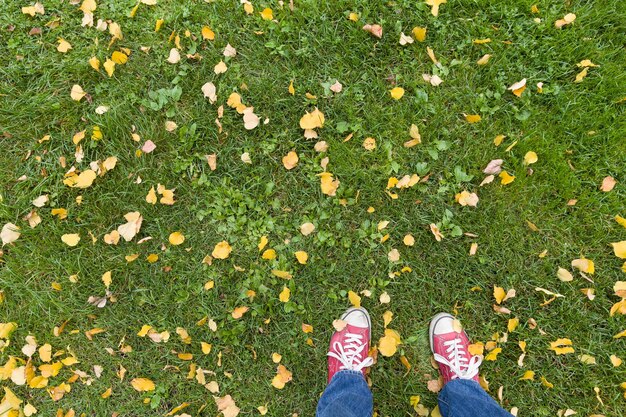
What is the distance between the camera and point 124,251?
2.61 meters

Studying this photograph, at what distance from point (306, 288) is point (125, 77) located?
1790 mm

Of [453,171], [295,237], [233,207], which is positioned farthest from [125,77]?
[453,171]

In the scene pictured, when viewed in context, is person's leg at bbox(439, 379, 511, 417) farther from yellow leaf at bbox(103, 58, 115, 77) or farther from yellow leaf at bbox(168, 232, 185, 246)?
yellow leaf at bbox(103, 58, 115, 77)

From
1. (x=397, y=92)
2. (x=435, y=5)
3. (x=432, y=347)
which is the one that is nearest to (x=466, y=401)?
(x=432, y=347)

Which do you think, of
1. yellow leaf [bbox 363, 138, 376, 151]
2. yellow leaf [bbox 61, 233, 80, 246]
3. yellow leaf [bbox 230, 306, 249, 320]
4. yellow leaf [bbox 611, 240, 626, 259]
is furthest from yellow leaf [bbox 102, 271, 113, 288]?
yellow leaf [bbox 611, 240, 626, 259]

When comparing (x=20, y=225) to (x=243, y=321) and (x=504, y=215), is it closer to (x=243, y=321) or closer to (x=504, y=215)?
(x=243, y=321)

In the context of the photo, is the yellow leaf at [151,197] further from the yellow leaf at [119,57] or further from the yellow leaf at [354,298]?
the yellow leaf at [354,298]

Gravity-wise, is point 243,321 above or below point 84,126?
below

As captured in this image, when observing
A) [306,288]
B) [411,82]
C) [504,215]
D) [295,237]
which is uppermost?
[411,82]

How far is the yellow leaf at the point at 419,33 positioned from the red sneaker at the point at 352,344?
172cm

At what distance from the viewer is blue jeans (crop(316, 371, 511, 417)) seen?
2.14 metres

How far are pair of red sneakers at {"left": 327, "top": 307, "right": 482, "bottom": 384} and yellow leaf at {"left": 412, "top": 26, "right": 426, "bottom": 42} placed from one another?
1706mm

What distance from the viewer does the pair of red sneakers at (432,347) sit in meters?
2.40

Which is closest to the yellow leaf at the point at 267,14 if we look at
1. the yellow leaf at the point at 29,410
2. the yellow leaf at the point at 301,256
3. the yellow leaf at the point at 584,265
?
the yellow leaf at the point at 301,256
